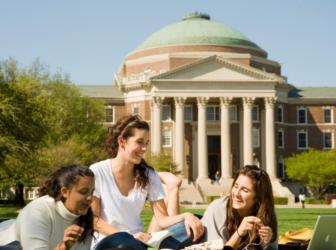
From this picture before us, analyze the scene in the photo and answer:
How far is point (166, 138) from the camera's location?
68375mm

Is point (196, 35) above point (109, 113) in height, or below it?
above

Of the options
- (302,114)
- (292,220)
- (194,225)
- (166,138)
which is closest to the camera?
(194,225)

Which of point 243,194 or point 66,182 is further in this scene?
point 243,194

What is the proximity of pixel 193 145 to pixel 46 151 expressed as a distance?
71.6 ft

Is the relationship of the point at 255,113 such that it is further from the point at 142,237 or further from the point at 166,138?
the point at 142,237

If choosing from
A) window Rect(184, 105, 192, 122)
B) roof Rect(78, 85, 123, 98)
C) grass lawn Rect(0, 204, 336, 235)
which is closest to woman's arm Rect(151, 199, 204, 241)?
grass lawn Rect(0, 204, 336, 235)

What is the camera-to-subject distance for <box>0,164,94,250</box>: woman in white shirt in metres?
5.31

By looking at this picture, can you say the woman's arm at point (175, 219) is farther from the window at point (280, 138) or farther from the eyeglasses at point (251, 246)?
the window at point (280, 138)

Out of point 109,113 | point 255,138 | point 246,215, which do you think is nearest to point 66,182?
point 246,215

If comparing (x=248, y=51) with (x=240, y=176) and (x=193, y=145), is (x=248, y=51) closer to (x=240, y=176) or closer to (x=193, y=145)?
(x=193, y=145)

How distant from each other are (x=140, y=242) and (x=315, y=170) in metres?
58.4

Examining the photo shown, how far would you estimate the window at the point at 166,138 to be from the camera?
2685 inches

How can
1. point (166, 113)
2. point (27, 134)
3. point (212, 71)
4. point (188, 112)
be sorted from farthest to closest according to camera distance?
point (188, 112)
point (166, 113)
point (212, 71)
point (27, 134)

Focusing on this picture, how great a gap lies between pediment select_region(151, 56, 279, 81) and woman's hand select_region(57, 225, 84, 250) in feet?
199
